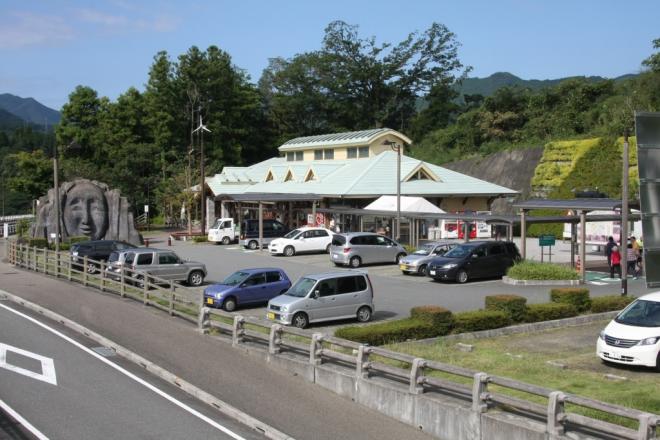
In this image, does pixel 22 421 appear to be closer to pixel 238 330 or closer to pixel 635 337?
pixel 238 330

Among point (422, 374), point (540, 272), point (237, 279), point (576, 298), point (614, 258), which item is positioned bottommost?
point (422, 374)

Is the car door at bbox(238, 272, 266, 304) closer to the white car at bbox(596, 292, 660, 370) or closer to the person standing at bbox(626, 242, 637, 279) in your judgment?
the white car at bbox(596, 292, 660, 370)

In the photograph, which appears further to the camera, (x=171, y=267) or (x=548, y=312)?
(x=171, y=267)

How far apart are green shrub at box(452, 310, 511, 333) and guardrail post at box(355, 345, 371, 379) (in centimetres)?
615

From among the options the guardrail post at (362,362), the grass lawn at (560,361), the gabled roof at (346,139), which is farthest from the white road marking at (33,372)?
the gabled roof at (346,139)

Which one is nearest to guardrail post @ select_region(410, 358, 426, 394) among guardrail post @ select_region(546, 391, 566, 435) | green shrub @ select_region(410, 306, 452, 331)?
guardrail post @ select_region(546, 391, 566, 435)

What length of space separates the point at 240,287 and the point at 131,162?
60828 millimetres

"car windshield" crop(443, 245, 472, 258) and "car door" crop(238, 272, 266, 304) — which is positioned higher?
"car windshield" crop(443, 245, 472, 258)

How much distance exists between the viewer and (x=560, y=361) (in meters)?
16.5

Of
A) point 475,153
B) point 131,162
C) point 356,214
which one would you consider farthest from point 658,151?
point 131,162

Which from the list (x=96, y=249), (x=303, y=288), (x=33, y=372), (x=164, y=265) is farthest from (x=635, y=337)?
(x=96, y=249)

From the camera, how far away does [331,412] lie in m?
13.3

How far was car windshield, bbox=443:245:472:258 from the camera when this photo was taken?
3069 centimetres

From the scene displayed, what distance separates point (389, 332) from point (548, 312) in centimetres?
633
